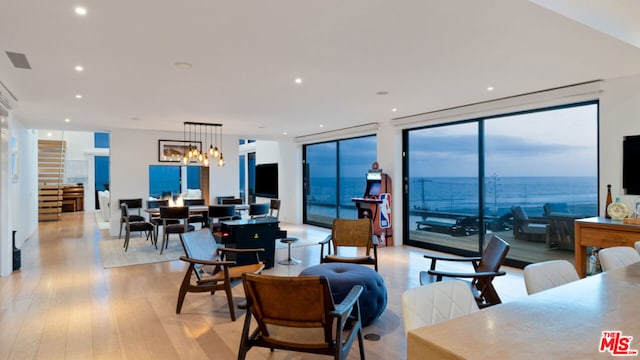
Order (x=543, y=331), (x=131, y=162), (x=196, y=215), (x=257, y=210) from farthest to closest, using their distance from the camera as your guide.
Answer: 1. (x=131, y=162)
2. (x=196, y=215)
3. (x=257, y=210)
4. (x=543, y=331)

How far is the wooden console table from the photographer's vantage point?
12.4 ft

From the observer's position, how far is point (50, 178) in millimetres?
12531

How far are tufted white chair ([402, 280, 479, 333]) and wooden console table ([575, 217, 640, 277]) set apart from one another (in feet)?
10.3

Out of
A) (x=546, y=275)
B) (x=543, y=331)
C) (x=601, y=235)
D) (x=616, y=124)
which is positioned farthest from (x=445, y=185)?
(x=543, y=331)

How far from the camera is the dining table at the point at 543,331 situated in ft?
3.49

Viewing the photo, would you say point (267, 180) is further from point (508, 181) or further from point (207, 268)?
point (207, 268)

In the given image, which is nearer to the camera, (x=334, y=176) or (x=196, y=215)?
(x=196, y=215)

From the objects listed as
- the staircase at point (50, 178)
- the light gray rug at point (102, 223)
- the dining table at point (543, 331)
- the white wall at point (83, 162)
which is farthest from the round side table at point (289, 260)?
the white wall at point (83, 162)

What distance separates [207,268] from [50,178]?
451 inches

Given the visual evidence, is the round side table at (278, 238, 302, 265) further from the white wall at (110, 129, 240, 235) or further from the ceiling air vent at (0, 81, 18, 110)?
the white wall at (110, 129, 240, 235)

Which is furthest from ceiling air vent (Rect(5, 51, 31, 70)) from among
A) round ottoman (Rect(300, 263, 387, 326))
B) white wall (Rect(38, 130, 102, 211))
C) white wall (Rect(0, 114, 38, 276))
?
white wall (Rect(38, 130, 102, 211))

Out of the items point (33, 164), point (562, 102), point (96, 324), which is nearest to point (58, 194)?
point (33, 164)

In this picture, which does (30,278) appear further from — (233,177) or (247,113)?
(233,177)

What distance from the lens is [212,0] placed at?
2512 mm
